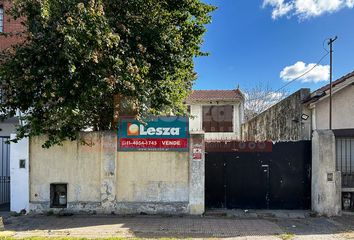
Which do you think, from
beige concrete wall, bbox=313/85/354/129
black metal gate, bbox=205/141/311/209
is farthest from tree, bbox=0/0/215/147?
beige concrete wall, bbox=313/85/354/129

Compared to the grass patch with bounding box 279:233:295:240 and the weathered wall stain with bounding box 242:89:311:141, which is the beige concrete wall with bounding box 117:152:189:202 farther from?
the weathered wall stain with bounding box 242:89:311:141

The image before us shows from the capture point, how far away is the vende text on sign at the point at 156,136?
9.27m

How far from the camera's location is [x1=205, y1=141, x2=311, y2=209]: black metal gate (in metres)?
9.86

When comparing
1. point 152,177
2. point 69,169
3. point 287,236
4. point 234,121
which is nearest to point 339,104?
point 287,236

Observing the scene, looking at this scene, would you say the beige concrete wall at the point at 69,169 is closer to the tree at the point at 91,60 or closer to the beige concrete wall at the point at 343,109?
the tree at the point at 91,60

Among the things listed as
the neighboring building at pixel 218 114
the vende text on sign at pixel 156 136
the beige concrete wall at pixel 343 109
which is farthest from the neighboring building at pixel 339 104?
the neighboring building at pixel 218 114

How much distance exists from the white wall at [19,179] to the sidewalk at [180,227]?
0.62 metres

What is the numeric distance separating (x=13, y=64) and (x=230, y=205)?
7.35 metres

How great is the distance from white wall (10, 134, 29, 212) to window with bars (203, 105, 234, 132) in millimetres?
15865

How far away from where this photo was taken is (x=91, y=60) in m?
7.79

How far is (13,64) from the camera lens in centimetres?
784

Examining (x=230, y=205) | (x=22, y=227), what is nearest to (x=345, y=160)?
(x=230, y=205)

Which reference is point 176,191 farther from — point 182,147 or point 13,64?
point 13,64

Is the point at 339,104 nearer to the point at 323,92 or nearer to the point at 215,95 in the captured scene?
the point at 323,92
